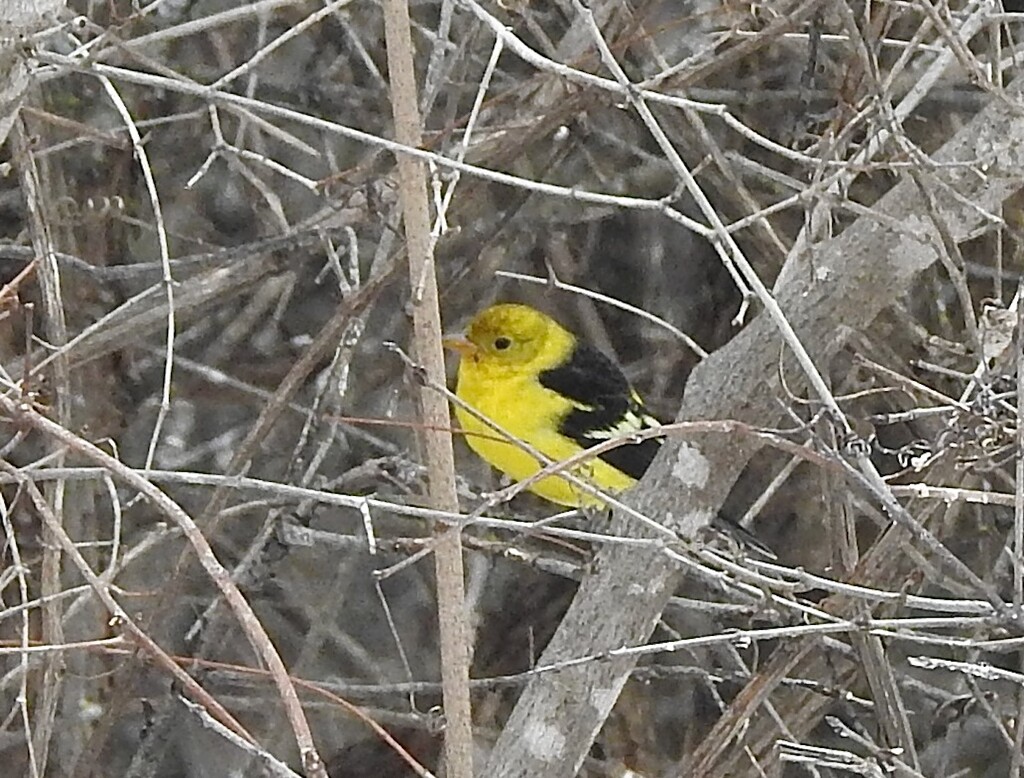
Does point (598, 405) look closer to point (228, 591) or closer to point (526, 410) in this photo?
point (526, 410)

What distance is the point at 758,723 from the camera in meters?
3.53

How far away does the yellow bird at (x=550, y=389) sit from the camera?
157 inches

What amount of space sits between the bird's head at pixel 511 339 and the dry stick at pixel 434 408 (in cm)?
172

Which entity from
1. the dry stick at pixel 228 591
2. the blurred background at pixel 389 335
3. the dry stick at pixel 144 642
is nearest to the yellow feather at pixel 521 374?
the blurred background at pixel 389 335

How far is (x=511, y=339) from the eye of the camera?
13.2 ft

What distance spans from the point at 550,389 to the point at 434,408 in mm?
1828

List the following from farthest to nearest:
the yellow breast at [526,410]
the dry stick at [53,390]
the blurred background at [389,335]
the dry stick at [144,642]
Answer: the yellow breast at [526,410], the blurred background at [389,335], the dry stick at [53,390], the dry stick at [144,642]

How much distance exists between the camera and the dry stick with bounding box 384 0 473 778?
2.20m

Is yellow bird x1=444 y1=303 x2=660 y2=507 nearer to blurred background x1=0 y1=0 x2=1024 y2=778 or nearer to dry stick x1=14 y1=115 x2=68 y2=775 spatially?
blurred background x1=0 y1=0 x2=1024 y2=778

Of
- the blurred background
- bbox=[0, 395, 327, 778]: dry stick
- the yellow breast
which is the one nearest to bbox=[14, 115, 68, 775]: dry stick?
the blurred background

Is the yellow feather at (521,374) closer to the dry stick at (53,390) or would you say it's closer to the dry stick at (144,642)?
the dry stick at (53,390)

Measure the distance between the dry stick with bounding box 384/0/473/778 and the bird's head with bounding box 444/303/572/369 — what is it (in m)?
1.72

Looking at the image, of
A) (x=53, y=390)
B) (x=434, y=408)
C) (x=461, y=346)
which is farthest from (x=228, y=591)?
(x=461, y=346)

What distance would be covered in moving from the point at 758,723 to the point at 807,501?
0.95 meters
